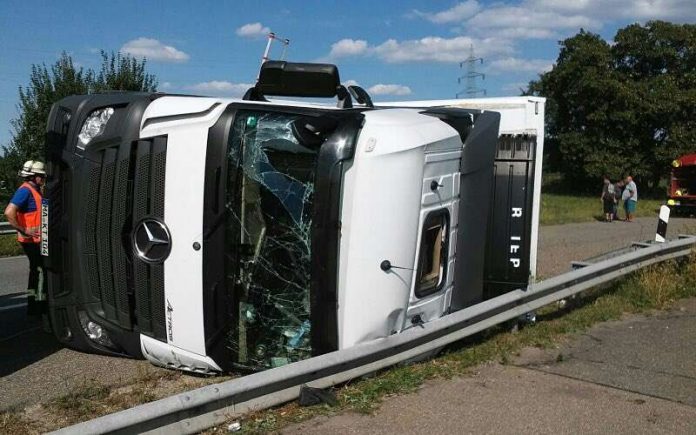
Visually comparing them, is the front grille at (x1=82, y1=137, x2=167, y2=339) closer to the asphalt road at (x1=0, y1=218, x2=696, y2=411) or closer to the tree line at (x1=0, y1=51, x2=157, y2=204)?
the asphalt road at (x1=0, y1=218, x2=696, y2=411)

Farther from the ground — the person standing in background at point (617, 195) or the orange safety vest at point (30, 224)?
the orange safety vest at point (30, 224)

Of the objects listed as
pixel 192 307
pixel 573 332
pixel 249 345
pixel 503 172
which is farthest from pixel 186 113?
pixel 573 332

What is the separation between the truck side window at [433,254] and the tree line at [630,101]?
3937 centimetres

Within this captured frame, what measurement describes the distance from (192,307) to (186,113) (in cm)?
139

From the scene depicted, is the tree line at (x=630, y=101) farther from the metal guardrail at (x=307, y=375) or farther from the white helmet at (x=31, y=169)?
the white helmet at (x=31, y=169)

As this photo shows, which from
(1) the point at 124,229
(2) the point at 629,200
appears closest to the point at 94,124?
(1) the point at 124,229

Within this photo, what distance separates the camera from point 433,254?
17.0ft

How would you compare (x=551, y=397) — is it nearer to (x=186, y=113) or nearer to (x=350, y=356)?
(x=350, y=356)

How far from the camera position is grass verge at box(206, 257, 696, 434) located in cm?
430

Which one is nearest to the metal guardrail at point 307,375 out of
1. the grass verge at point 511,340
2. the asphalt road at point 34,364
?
the grass verge at point 511,340

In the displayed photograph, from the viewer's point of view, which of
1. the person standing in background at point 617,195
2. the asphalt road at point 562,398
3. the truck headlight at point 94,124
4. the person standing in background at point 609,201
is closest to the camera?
the asphalt road at point 562,398

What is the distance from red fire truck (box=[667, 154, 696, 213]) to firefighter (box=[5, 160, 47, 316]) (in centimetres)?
2551

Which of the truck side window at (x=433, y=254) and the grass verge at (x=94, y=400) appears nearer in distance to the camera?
the grass verge at (x=94, y=400)

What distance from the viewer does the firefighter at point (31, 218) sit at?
6.70 m
